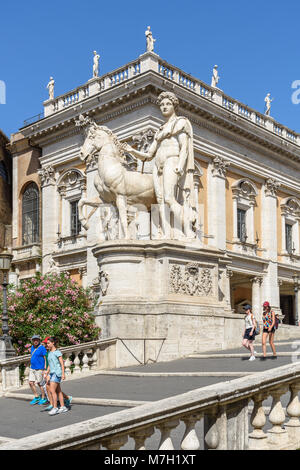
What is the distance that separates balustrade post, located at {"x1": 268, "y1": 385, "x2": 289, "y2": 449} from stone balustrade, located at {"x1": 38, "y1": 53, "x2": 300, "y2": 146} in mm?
25703

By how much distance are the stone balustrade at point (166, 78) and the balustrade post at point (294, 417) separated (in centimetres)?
2544

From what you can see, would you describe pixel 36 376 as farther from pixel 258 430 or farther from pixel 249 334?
pixel 258 430

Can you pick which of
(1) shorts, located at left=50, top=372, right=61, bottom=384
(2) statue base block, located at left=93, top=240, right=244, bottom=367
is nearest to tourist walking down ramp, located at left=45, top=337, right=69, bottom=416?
(1) shorts, located at left=50, top=372, right=61, bottom=384

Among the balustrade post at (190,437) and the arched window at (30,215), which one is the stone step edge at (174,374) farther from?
the arched window at (30,215)

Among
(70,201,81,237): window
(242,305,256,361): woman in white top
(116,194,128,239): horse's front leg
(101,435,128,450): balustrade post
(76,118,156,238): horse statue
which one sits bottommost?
(101,435,128,450): balustrade post

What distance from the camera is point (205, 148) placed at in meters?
34.1

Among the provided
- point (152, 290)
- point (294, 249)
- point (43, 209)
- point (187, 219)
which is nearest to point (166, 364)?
point (152, 290)

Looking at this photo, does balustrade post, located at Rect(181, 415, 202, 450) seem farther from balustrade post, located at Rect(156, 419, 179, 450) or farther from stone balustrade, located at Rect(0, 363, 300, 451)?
balustrade post, located at Rect(156, 419, 179, 450)

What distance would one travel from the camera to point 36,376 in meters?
11.8

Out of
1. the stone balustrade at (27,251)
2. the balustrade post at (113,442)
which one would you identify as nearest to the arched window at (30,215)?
the stone balustrade at (27,251)

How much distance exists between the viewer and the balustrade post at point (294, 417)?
6.25 metres

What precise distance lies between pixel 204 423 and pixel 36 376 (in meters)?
6.96

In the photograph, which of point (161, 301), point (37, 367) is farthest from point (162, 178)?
point (37, 367)

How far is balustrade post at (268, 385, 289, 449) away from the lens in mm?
5984
